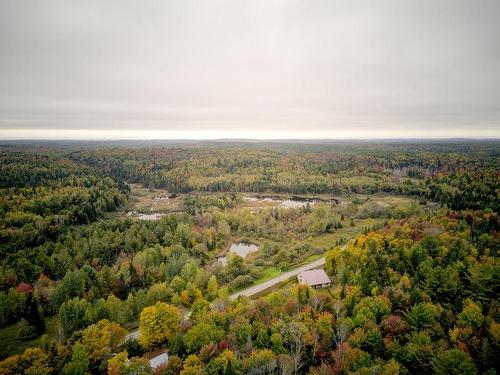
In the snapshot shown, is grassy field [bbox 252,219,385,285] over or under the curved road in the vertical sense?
under

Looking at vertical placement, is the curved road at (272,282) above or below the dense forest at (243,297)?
below

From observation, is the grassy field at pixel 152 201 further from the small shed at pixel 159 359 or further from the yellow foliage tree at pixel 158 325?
the small shed at pixel 159 359

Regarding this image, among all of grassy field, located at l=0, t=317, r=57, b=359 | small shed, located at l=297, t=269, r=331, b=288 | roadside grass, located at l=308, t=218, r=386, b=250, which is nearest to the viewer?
grassy field, located at l=0, t=317, r=57, b=359

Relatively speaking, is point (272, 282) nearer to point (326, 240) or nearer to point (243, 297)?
point (243, 297)

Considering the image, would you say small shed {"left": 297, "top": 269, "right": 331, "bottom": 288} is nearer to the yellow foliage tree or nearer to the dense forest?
the dense forest

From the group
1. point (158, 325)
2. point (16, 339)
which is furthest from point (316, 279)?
point (16, 339)

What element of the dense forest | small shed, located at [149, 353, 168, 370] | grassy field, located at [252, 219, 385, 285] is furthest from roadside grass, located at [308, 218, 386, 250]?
small shed, located at [149, 353, 168, 370]

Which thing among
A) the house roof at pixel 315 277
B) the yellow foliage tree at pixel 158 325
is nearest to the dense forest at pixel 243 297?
the yellow foliage tree at pixel 158 325

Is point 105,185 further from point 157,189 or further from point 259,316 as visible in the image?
point 259,316
